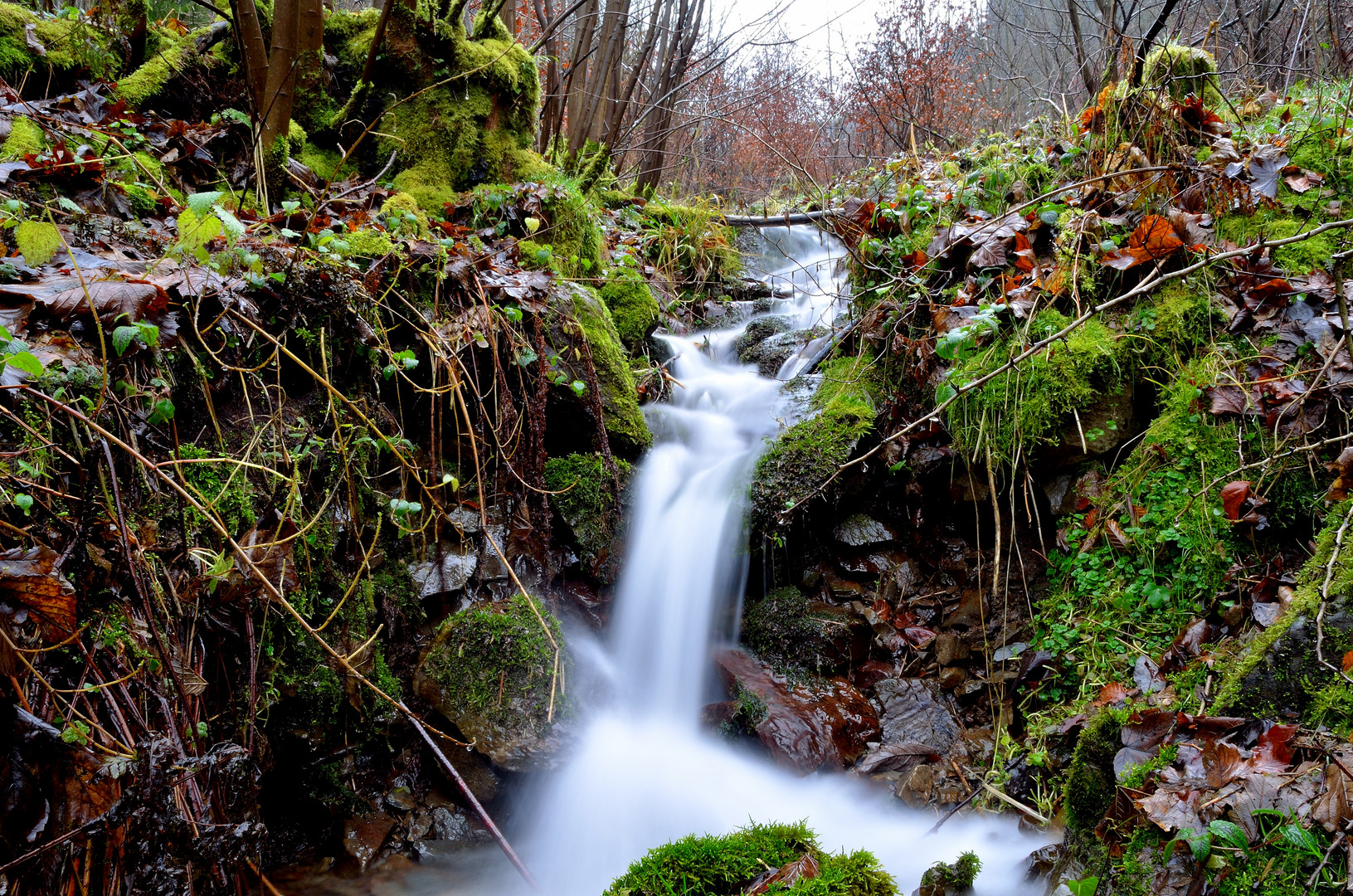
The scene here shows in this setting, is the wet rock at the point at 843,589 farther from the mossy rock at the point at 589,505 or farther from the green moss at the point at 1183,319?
the green moss at the point at 1183,319

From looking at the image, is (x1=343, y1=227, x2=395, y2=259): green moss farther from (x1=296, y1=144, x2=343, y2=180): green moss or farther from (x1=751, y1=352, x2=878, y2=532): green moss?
(x1=751, y1=352, x2=878, y2=532): green moss

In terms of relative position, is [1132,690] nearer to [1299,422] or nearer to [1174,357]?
[1299,422]

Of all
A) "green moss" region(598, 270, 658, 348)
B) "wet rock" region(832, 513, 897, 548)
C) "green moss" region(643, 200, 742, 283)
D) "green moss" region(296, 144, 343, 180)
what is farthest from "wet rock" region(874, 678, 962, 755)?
"green moss" region(296, 144, 343, 180)

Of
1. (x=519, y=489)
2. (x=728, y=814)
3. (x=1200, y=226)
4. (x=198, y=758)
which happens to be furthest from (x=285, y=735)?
(x=1200, y=226)

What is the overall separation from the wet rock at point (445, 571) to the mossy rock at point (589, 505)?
1.76 feet

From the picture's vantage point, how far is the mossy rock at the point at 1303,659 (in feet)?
6.19

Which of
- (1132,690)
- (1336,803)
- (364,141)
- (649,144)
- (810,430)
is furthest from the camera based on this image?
(649,144)

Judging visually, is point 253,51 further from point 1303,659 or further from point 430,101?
point 1303,659

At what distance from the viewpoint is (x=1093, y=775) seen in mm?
2227

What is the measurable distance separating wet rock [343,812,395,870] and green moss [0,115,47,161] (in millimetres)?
3019

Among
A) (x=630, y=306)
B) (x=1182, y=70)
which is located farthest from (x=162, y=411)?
(x=1182, y=70)

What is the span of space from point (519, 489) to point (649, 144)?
5.45 meters

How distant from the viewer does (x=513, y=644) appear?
3.12 metres

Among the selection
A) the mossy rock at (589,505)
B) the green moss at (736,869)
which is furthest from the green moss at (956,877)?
the mossy rock at (589,505)
